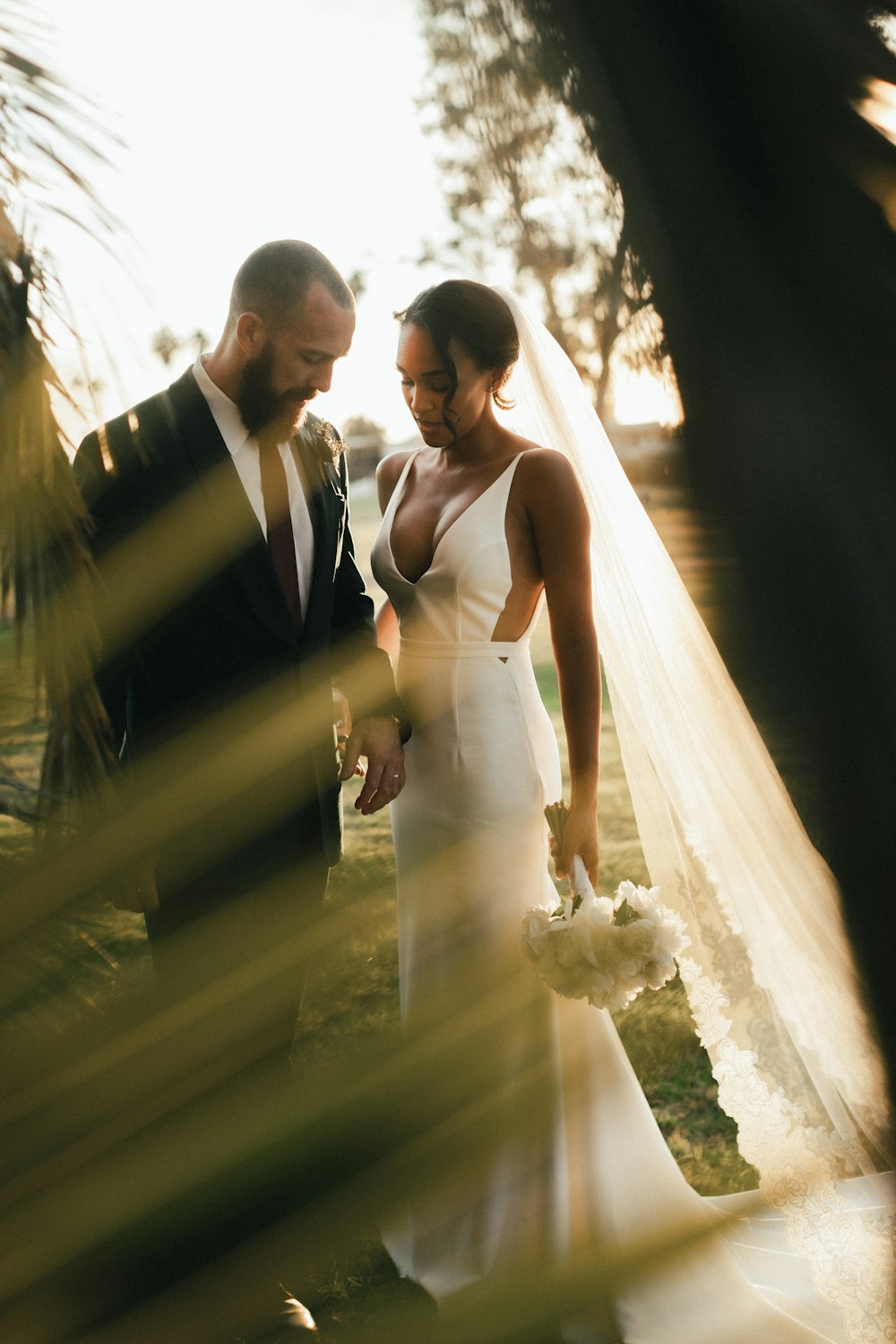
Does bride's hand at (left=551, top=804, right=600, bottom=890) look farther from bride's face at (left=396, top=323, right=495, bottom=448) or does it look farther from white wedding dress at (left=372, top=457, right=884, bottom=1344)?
bride's face at (left=396, top=323, right=495, bottom=448)

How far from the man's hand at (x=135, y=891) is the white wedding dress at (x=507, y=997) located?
0.80m

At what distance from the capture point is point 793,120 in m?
1.28

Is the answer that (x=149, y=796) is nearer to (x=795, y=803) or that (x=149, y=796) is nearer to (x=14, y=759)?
(x=14, y=759)

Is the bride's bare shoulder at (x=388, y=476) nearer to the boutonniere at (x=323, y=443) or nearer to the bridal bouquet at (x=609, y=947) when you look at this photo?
the boutonniere at (x=323, y=443)

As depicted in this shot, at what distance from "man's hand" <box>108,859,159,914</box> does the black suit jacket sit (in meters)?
0.27

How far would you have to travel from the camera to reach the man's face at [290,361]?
2.25 metres

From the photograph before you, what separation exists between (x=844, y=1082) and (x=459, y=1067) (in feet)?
3.27

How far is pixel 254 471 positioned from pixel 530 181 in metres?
1.00

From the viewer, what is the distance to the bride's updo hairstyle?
234 centimetres

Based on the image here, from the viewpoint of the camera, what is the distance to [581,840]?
238 cm

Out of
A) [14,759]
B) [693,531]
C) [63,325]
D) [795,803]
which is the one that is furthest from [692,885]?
[63,325]

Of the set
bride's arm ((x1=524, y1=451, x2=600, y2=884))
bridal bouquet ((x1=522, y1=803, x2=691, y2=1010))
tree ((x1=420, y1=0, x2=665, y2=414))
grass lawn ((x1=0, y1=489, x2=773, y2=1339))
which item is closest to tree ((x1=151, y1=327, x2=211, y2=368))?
grass lawn ((x1=0, y1=489, x2=773, y2=1339))

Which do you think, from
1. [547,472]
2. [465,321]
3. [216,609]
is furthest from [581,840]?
[465,321]

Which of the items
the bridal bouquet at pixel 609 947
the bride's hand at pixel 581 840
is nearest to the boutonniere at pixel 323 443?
the bride's hand at pixel 581 840
